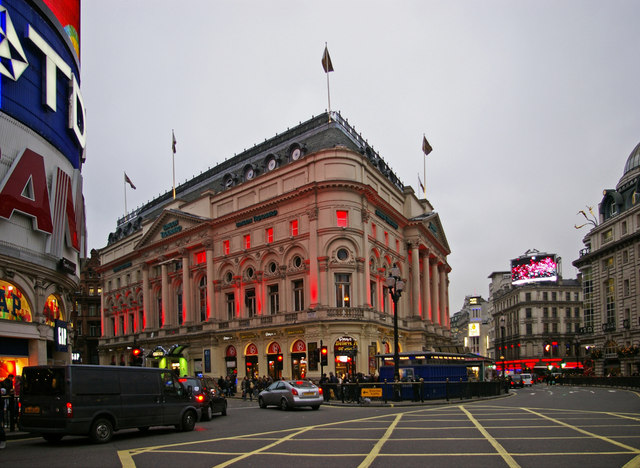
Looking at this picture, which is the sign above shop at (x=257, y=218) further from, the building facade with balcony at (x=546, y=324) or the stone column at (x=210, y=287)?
the building facade with balcony at (x=546, y=324)

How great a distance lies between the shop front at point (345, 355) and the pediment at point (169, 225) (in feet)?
62.9

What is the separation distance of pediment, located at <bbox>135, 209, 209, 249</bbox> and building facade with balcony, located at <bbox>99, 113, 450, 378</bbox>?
0.48 feet

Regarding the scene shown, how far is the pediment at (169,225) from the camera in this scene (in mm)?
59263

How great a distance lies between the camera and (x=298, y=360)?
48906 millimetres

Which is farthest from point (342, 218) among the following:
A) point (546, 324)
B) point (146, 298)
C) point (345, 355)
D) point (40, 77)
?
point (546, 324)

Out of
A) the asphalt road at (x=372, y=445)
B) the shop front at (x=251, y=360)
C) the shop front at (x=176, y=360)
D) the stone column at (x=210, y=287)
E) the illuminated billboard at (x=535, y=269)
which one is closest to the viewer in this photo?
the asphalt road at (x=372, y=445)

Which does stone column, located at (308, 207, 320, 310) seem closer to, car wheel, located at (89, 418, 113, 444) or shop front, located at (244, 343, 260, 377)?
shop front, located at (244, 343, 260, 377)

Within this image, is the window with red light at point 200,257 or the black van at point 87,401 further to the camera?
the window with red light at point 200,257

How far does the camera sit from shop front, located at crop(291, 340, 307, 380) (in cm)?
4828

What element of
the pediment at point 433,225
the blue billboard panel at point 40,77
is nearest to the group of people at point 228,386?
the blue billboard panel at point 40,77

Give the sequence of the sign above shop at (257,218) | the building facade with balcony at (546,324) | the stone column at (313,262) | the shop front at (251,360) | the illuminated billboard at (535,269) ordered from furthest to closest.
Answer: the illuminated billboard at (535,269) → the building facade with balcony at (546,324) → the shop front at (251,360) → the sign above shop at (257,218) → the stone column at (313,262)

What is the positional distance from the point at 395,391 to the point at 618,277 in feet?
159

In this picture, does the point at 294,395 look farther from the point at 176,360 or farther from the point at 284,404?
the point at 176,360

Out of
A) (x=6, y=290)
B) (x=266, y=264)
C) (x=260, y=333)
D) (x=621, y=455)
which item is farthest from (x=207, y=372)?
(x=621, y=455)
